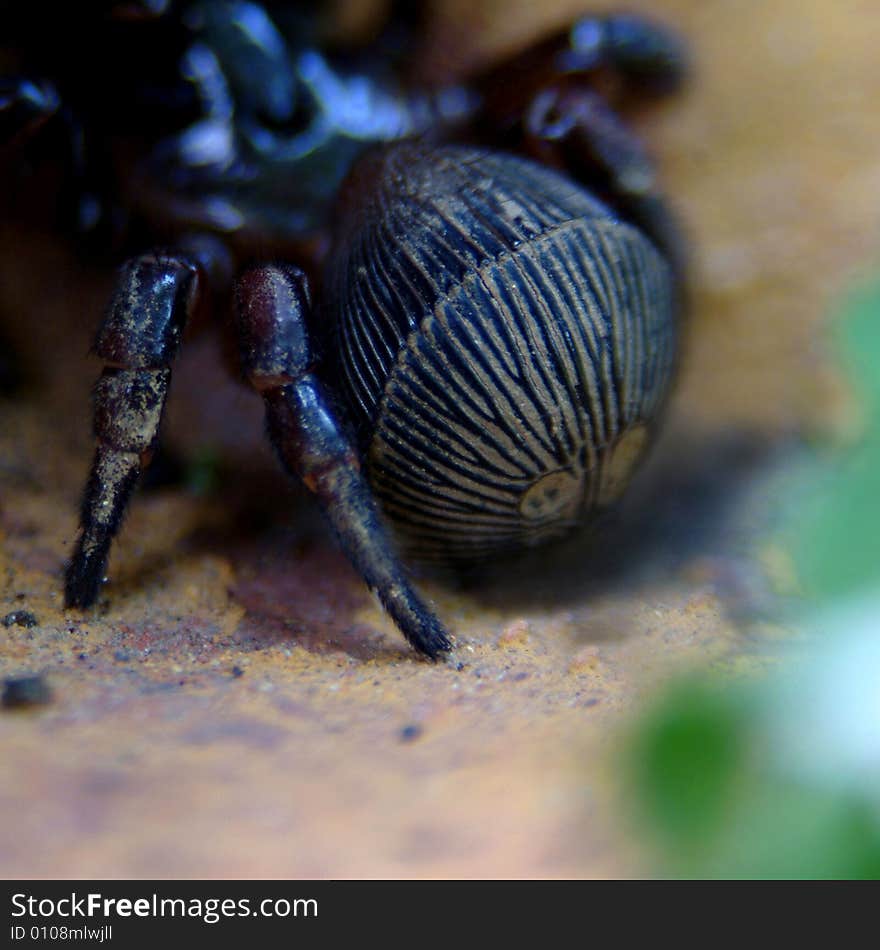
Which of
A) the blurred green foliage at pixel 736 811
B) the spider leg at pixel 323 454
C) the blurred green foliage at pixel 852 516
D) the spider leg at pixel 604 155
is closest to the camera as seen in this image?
the blurred green foliage at pixel 736 811

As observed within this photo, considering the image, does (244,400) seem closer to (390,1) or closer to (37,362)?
(37,362)

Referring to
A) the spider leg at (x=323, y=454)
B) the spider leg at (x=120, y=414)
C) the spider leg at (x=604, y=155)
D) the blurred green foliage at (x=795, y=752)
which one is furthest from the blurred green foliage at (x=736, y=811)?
the spider leg at (x=604, y=155)

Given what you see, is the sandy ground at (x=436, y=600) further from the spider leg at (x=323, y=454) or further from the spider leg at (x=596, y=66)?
the spider leg at (x=596, y=66)

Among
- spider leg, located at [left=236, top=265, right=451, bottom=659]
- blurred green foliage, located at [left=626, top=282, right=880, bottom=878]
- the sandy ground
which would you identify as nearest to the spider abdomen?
spider leg, located at [left=236, top=265, right=451, bottom=659]

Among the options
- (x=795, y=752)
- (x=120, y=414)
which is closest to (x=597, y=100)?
(x=120, y=414)

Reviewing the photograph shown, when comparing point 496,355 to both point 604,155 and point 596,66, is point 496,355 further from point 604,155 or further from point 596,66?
point 596,66

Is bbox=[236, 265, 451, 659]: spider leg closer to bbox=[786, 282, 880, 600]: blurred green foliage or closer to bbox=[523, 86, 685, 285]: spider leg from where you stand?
bbox=[786, 282, 880, 600]: blurred green foliage
